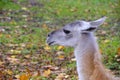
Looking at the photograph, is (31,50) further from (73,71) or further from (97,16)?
(97,16)

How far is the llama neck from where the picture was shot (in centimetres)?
514

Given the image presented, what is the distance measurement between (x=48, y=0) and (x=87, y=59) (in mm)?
14855

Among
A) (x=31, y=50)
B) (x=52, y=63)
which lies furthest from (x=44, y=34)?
(x=52, y=63)

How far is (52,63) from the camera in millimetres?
8734

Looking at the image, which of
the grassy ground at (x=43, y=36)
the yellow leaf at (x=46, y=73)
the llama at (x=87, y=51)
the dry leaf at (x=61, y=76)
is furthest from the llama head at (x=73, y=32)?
the yellow leaf at (x=46, y=73)

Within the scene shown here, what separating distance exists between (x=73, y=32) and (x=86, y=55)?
372 mm

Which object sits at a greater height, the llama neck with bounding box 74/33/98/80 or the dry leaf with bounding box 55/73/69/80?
the llama neck with bounding box 74/33/98/80

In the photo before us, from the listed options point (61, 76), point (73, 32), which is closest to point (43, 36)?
point (61, 76)

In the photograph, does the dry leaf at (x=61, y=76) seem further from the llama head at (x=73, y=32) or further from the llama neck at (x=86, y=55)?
the llama neck at (x=86, y=55)

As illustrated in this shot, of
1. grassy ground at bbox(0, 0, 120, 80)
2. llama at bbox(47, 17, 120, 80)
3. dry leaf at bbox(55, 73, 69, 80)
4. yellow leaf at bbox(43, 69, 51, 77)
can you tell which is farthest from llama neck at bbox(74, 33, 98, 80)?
yellow leaf at bbox(43, 69, 51, 77)

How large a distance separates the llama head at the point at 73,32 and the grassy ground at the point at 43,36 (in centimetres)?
121

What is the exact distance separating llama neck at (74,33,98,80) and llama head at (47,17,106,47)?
3.2 inches

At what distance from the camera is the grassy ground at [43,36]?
7.91 m

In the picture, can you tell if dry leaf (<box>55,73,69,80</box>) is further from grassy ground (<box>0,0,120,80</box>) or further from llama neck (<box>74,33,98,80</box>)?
llama neck (<box>74,33,98,80</box>)
